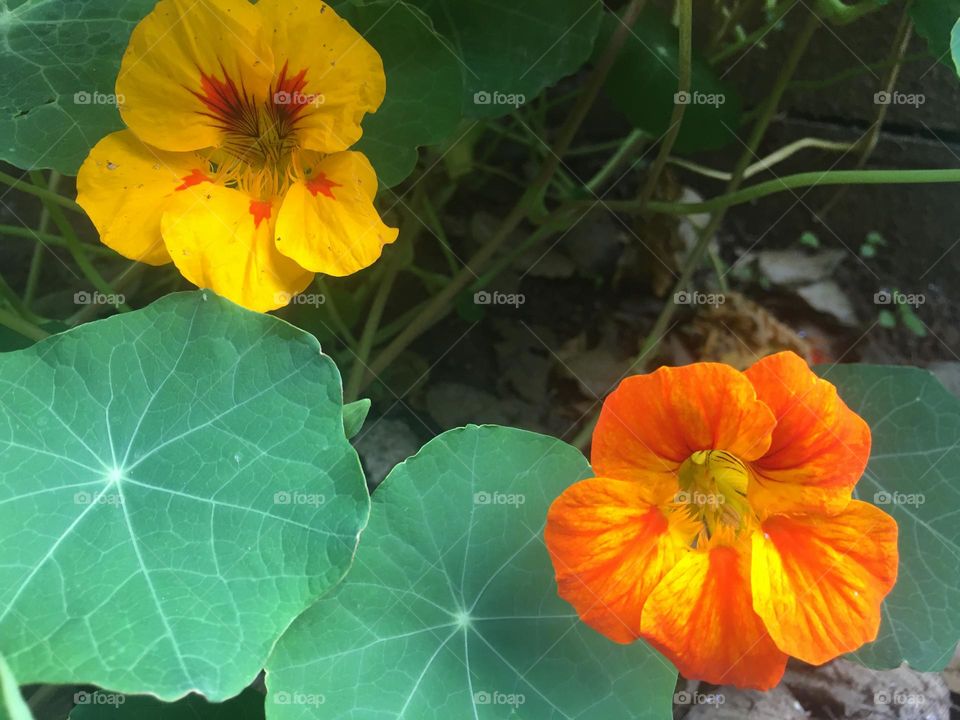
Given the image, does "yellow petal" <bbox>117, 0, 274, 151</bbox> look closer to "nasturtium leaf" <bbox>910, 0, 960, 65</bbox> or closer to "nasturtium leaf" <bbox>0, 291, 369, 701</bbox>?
"nasturtium leaf" <bbox>0, 291, 369, 701</bbox>

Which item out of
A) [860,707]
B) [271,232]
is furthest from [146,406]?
[860,707]

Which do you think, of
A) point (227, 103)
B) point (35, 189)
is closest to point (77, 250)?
point (35, 189)

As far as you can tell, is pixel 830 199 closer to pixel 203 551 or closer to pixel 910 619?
pixel 910 619

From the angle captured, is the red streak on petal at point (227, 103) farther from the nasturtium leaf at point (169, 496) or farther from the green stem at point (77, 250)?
the green stem at point (77, 250)

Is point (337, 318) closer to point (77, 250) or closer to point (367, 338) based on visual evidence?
point (367, 338)

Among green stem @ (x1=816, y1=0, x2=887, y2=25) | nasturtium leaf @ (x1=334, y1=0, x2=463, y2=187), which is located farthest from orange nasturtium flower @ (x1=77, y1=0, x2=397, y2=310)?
green stem @ (x1=816, y1=0, x2=887, y2=25)

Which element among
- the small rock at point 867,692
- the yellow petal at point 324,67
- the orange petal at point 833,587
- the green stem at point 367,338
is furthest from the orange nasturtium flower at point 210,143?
the small rock at point 867,692
